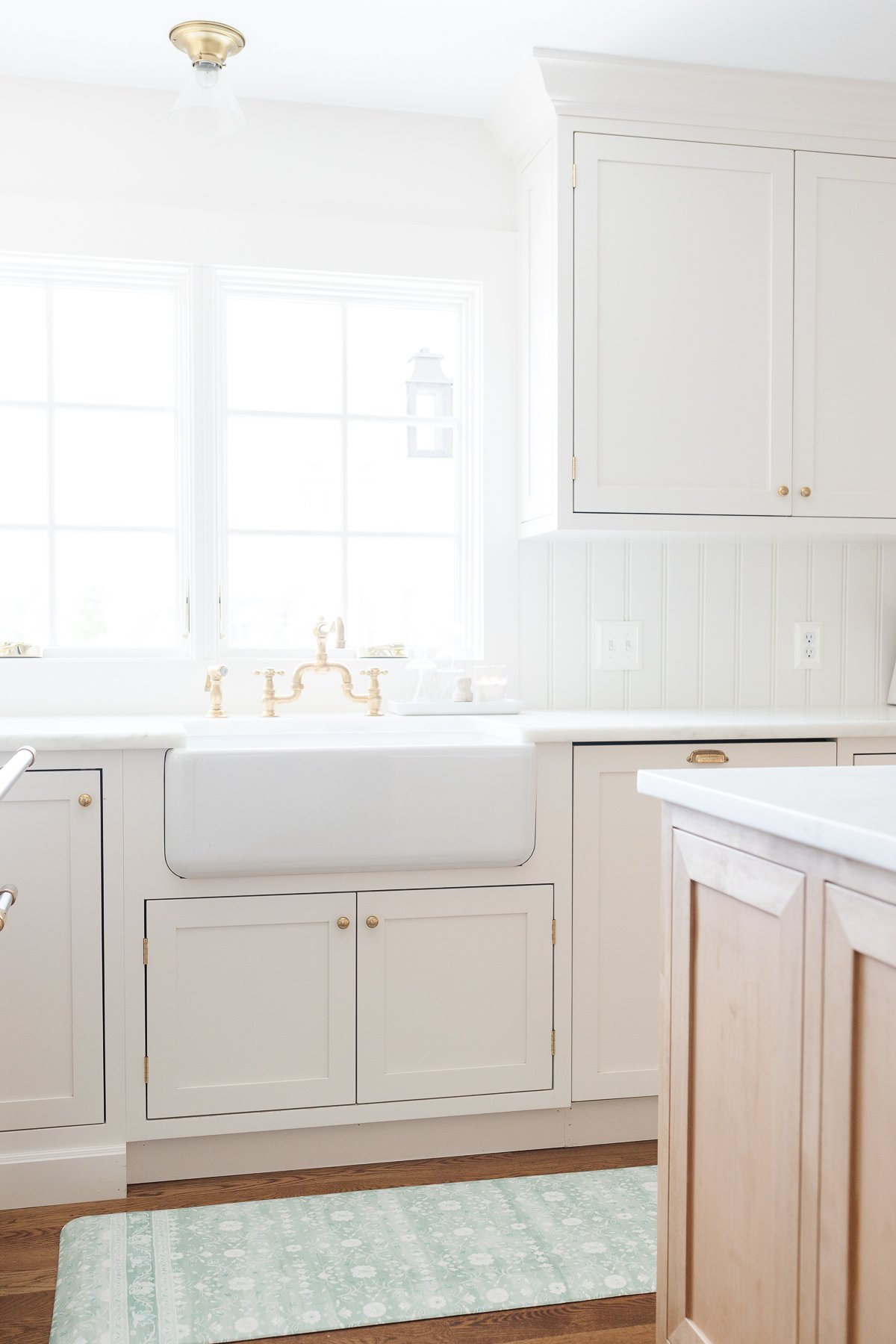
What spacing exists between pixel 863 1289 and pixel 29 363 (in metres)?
2.61

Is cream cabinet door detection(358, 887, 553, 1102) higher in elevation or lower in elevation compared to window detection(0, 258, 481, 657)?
lower

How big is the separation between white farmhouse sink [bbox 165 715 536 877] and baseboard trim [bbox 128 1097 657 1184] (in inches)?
21.7

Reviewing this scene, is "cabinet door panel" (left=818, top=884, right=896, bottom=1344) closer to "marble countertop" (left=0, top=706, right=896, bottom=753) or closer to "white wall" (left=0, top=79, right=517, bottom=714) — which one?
"marble countertop" (left=0, top=706, right=896, bottom=753)

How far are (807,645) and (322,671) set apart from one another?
1316 millimetres

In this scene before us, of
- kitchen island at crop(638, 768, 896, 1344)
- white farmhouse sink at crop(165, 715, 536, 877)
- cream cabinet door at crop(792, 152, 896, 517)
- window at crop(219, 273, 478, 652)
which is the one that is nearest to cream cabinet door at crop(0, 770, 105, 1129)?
white farmhouse sink at crop(165, 715, 536, 877)

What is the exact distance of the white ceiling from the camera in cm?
236

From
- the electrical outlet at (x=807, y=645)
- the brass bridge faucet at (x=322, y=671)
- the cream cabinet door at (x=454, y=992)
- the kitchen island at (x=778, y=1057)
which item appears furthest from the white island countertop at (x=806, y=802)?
the electrical outlet at (x=807, y=645)

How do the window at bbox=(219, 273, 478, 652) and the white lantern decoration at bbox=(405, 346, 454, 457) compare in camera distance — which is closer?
the window at bbox=(219, 273, 478, 652)

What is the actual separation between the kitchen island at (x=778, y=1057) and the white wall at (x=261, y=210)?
163 centimetres

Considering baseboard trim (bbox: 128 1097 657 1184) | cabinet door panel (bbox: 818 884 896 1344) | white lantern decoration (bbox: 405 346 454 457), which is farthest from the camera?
white lantern decoration (bbox: 405 346 454 457)

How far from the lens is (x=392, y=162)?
114 inches

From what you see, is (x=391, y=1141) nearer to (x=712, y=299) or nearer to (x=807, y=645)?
(x=807, y=645)

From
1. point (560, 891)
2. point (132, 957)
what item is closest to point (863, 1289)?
point (560, 891)

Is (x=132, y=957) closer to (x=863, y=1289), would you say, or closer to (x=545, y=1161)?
(x=545, y=1161)
